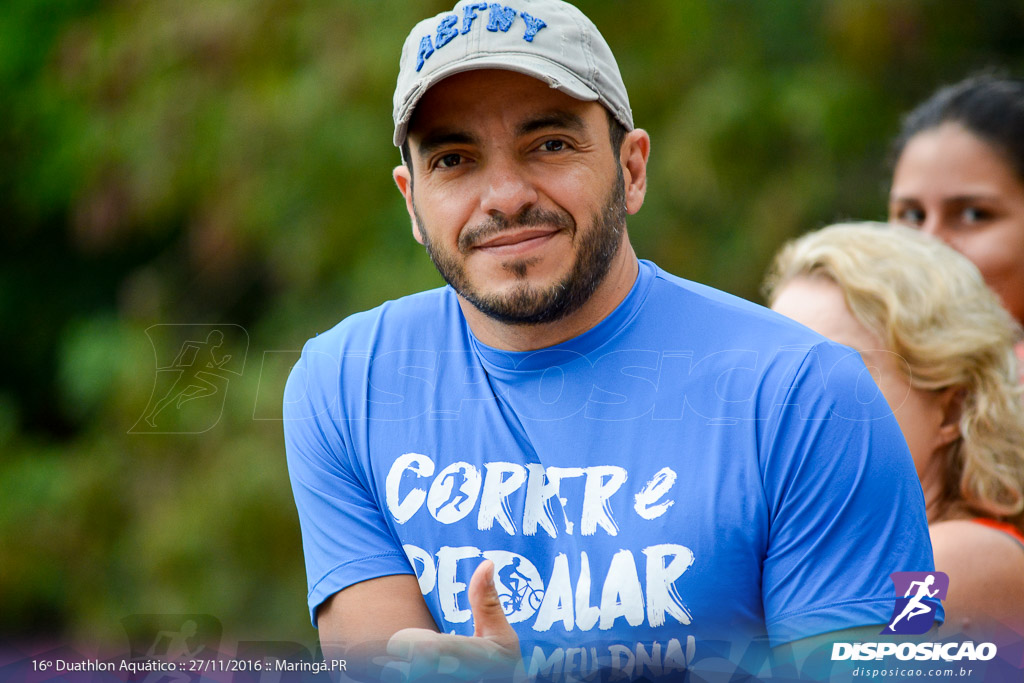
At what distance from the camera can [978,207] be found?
2.61 meters

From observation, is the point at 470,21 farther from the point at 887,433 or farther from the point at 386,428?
the point at 887,433

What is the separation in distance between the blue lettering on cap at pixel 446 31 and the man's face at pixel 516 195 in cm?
8

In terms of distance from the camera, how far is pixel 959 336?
6.35 feet

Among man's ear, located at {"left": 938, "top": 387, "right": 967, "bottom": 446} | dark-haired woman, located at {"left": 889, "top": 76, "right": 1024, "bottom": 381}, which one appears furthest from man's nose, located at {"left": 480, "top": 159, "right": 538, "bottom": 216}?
dark-haired woman, located at {"left": 889, "top": 76, "right": 1024, "bottom": 381}

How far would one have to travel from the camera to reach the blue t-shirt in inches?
59.4

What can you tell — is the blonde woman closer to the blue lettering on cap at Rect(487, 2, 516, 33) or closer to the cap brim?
the cap brim

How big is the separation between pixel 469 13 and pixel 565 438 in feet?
2.35

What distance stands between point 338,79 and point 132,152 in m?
1.34

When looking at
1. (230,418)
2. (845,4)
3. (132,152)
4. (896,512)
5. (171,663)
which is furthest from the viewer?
(132,152)

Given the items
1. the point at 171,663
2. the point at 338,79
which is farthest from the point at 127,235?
the point at 171,663

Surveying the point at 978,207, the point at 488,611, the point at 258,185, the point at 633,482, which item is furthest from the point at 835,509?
the point at 258,185

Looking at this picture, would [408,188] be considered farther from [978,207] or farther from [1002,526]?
[978,207]
